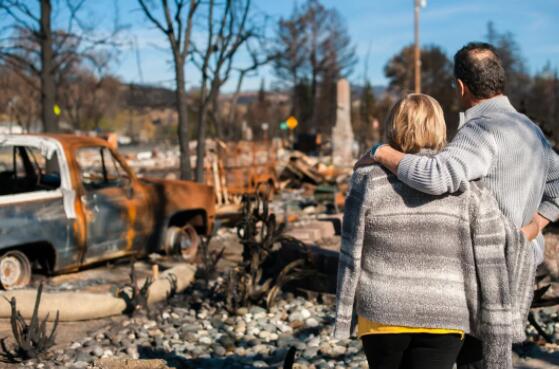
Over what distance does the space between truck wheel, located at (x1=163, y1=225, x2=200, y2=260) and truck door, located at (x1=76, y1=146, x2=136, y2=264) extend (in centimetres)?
80

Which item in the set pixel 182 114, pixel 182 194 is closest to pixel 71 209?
pixel 182 194

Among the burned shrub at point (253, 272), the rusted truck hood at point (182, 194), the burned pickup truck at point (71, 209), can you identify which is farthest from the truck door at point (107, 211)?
the burned shrub at point (253, 272)

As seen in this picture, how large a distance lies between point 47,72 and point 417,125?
40.0 feet

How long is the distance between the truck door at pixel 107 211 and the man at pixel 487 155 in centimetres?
535

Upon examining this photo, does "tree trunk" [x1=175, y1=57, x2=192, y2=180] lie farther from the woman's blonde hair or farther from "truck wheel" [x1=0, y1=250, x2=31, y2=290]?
the woman's blonde hair

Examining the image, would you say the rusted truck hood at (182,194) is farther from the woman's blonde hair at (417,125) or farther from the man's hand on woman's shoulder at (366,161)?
the woman's blonde hair at (417,125)

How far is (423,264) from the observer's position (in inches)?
100

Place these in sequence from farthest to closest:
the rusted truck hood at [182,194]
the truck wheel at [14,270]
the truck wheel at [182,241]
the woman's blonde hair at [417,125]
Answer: the truck wheel at [182,241]
the rusted truck hood at [182,194]
the truck wheel at [14,270]
the woman's blonde hair at [417,125]

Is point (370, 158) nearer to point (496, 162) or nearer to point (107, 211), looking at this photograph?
point (496, 162)

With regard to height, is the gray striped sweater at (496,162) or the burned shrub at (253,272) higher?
the gray striped sweater at (496,162)

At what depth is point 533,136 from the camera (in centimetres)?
284

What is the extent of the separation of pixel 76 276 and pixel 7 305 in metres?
1.84

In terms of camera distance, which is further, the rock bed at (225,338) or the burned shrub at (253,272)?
the burned shrub at (253,272)

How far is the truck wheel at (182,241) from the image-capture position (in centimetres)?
885
